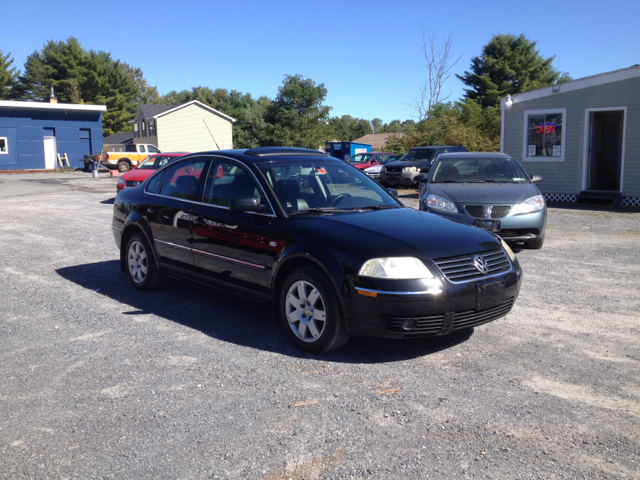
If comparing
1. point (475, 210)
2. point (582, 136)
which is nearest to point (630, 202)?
point (582, 136)

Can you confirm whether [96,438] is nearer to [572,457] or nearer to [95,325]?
[95,325]

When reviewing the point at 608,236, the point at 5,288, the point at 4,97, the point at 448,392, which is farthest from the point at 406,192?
the point at 4,97

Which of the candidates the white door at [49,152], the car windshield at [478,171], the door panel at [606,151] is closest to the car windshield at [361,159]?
the door panel at [606,151]

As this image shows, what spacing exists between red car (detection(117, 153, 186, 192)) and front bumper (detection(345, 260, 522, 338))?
1254 cm

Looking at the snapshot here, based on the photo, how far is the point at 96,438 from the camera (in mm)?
3197

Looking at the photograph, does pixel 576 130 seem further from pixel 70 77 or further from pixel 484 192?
pixel 70 77

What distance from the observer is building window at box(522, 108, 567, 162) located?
17.2m

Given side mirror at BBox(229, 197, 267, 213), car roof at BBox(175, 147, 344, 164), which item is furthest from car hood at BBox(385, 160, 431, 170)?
side mirror at BBox(229, 197, 267, 213)

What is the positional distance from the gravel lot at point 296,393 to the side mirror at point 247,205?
3.70 ft

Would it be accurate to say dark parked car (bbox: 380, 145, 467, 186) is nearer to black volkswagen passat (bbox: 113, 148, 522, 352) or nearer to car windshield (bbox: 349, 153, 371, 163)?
car windshield (bbox: 349, 153, 371, 163)

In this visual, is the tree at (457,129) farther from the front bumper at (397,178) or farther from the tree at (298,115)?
the tree at (298,115)

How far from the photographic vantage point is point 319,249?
4.36 meters

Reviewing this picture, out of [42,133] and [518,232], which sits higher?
[42,133]

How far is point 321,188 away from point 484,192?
444cm
